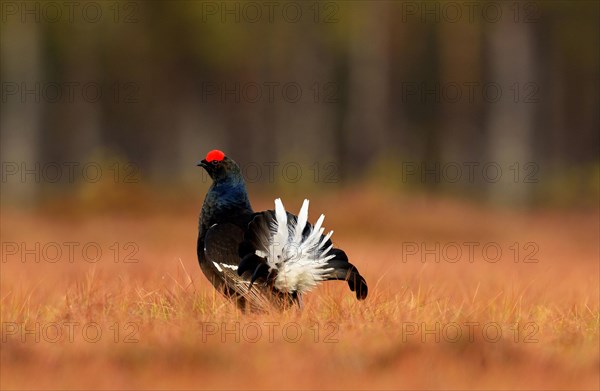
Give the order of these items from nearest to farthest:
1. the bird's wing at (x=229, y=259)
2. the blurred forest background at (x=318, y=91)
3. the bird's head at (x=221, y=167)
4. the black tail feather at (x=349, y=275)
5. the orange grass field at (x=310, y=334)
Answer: the orange grass field at (x=310, y=334) < the black tail feather at (x=349, y=275) < the bird's wing at (x=229, y=259) < the bird's head at (x=221, y=167) < the blurred forest background at (x=318, y=91)

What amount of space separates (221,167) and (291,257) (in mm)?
1198

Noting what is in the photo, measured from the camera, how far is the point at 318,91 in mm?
30219

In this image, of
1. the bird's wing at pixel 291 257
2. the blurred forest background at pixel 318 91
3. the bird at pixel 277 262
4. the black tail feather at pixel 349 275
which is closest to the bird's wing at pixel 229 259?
the bird at pixel 277 262

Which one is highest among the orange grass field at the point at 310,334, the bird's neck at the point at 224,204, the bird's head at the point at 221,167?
the bird's head at the point at 221,167

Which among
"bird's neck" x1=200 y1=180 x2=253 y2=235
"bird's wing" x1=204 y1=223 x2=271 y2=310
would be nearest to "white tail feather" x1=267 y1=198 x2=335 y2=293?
"bird's wing" x1=204 y1=223 x2=271 y2=310

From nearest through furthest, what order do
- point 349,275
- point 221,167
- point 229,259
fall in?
point 349,275 → point 229,259 → point 221,167

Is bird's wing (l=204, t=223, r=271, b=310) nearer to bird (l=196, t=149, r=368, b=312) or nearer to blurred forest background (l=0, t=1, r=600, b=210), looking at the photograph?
bird (l=196, t=149, r=368, b=312)

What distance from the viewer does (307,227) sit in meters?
6.11

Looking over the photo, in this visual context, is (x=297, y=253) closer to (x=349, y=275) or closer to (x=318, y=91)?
(x=349, y=275)

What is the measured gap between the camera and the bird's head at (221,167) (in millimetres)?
6875

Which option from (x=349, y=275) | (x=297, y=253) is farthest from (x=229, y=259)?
(x=349, y=275)

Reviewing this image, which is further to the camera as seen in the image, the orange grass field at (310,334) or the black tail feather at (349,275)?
the black tail feather at (349,275)

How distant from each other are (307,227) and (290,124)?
30.7 m

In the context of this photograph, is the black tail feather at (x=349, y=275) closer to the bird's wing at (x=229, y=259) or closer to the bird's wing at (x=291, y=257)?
the bird's wing at (x=291, y=257)
